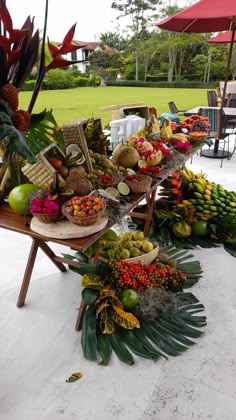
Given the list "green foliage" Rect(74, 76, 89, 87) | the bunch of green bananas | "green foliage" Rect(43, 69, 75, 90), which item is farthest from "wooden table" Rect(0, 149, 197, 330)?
"green foliage" Rect(74, 76, 89, 87)

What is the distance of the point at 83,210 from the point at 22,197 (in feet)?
1.27

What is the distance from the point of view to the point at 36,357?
1.70 m

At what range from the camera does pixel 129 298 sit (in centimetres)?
185

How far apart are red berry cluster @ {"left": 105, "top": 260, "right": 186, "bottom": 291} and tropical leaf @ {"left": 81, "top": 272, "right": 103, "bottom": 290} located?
0.07m

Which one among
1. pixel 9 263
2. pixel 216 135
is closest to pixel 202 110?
pixel 216 135

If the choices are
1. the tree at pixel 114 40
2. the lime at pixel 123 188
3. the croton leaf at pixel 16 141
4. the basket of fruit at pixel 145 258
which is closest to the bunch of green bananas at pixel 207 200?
the basket of fruit at pixel 145 258

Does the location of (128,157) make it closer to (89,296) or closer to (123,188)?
(123,188)

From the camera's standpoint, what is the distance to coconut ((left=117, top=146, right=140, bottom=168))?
218 centimetres

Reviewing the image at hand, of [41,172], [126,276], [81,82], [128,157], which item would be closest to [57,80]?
[81,82]

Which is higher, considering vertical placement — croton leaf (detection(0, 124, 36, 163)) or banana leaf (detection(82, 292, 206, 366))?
croton leaf (detection(0, 124, 36, 163))

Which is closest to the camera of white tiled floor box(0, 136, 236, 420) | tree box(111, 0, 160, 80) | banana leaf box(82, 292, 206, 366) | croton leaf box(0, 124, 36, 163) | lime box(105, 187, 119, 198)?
croton leaf box(0, 124, 36, 163)

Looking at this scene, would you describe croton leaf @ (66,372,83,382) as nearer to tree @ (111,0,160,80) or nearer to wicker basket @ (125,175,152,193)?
wicker basket @ (125,175,152,193)

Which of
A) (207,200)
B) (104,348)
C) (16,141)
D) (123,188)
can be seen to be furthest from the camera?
(207,200)

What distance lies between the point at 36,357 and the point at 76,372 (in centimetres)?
25
